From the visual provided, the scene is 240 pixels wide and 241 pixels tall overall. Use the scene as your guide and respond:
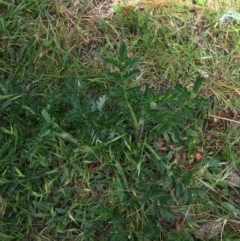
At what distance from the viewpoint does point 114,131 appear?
2086mm

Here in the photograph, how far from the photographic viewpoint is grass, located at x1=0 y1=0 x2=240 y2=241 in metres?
2.01

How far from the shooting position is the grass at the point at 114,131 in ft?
6.58

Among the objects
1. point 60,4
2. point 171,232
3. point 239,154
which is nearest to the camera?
point 171,232

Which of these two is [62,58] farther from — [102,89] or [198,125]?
[198,125]

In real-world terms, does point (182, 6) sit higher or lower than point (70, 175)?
higher

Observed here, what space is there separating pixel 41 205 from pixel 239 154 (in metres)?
0.91

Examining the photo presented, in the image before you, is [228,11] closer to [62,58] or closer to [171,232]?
[62,58]

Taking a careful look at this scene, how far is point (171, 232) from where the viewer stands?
1.98 m

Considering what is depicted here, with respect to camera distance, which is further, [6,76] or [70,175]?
[6,76]

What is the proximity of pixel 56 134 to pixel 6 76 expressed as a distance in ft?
1.38

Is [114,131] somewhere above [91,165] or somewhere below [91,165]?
above

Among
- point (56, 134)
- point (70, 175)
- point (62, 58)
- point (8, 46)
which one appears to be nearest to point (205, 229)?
point (70, 175)

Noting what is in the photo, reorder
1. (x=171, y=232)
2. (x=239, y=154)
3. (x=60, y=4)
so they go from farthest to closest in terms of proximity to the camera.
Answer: (x=60, y=4)
(x=239, y=154)
(x=171, y=232)

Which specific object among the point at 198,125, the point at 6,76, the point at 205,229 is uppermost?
the point at 6,76
